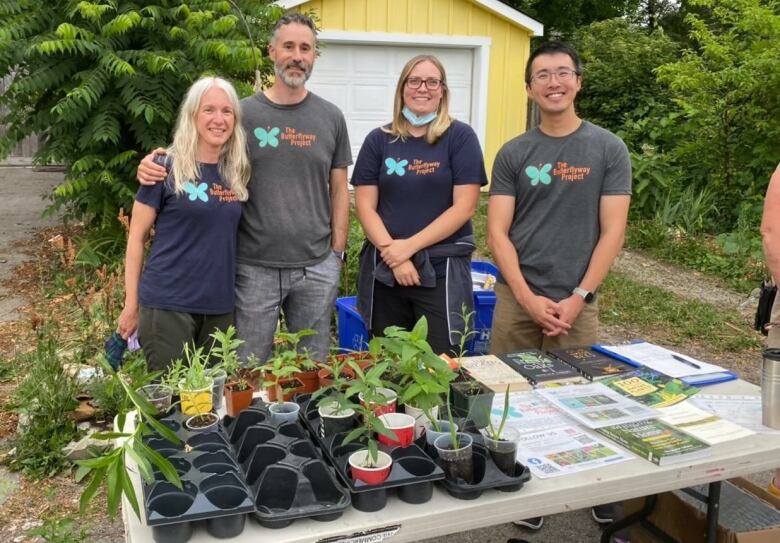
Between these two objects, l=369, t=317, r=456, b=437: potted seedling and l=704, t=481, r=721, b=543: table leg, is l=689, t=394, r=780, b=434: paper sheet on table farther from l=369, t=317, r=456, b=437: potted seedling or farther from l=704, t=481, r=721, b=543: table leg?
l=369, t=317, r=456, b=437: potted seedling

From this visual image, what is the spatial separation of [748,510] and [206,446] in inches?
Result: 81.0

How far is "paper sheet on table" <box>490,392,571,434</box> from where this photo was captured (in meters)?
2.30

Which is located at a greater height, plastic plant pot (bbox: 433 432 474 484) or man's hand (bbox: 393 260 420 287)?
man's hand (bbox: 393 260 420 287)

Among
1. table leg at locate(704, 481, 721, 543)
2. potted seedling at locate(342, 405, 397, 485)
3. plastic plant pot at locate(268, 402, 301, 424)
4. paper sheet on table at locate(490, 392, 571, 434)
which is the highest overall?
potted seedling at locate(342, 405, 397, 485)

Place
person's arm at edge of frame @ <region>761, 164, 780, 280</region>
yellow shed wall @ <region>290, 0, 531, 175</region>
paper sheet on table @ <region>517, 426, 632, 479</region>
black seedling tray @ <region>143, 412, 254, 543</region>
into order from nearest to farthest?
black seedling tray @ <region>143, 412, 254, 543</region>
paper sheet on table @ <region>517, 426, 632, 479</region>
person's arm at edge of frame @ <region>761, 164, 780, 280</region>
yellow shed wall @ <region>290, 0, 531, 175</region>

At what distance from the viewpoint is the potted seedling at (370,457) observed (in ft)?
5.90

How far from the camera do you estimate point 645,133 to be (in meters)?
11.3

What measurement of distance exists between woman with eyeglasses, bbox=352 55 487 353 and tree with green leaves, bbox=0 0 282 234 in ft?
9.32

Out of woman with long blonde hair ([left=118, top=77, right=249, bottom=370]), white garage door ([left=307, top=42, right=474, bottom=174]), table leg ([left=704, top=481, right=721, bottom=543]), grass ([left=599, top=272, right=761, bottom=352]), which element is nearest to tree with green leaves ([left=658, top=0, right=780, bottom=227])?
grass ([left=599, top=272, right=761, bottom=352])

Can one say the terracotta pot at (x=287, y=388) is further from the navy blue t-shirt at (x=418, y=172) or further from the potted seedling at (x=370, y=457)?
the navy blue t-shirt at (x=418, y=172)

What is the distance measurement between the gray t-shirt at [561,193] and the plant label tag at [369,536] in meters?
1.80

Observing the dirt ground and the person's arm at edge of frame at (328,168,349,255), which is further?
the person's arm at edge of frame at (328,168,349,255)

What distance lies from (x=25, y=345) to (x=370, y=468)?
4.30 meters

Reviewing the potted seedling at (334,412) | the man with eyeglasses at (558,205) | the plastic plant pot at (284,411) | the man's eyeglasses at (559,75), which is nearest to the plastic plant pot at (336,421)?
the potted seedling at (334,412)
